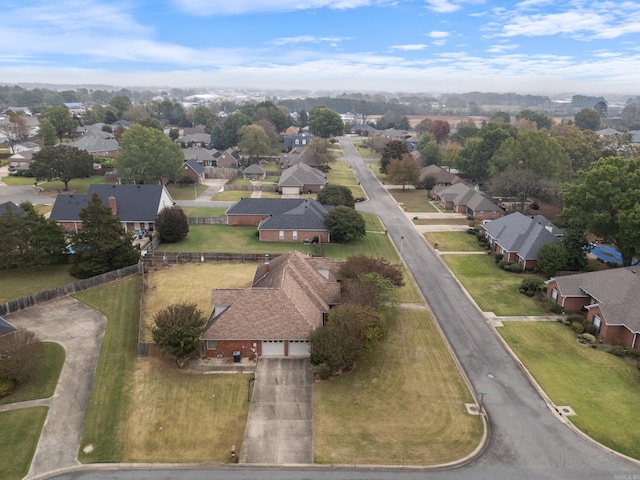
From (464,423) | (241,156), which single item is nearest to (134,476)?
(464,423)

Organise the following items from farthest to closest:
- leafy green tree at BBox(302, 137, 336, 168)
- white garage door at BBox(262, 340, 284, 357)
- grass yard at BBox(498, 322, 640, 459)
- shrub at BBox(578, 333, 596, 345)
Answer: leafy green tree at BBox(302, 137, 336, 168), shrub at BBox(578, 333, 596, 345), white garage door at BBox(262, 340, 284, 357), grass yard at BBox(498, 322, 640, 459)

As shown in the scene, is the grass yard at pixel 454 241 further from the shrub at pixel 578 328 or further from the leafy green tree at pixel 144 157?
the leafy green tree at pixel 144 157

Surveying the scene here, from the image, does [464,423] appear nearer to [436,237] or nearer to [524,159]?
[436,237]

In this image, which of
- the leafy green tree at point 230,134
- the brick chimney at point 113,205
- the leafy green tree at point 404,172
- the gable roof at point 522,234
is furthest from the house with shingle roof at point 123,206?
the leafy green tree at point 230,134

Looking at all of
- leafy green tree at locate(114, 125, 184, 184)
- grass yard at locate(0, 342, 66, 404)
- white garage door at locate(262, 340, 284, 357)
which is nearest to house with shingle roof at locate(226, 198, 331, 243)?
leafy green tree at locate(114, 125, 184, 184)

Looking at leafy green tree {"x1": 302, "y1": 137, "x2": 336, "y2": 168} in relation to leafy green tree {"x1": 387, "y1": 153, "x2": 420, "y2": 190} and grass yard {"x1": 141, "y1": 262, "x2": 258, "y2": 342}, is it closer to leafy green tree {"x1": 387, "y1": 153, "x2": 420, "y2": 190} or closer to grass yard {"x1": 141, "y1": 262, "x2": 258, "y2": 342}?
leafy green tree {"x1": 387, "y1": 153, "x2": 420, "y2": 190}

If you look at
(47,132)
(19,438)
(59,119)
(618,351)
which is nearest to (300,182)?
(618,351)
